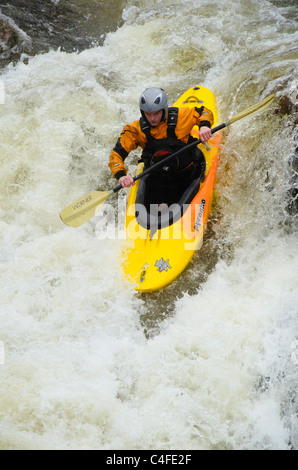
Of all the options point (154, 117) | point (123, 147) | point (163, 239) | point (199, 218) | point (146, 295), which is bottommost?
point (146, 295)

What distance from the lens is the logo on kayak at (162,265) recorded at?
3.56 meters

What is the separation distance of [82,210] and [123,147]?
A: 2.29ft

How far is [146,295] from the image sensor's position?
363cm

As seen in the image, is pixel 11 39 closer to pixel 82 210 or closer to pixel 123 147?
pixel 123 147

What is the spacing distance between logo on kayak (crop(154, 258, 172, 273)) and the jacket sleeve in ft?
2.83

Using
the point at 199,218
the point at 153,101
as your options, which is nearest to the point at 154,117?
the point at 153,101

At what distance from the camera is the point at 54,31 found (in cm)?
708

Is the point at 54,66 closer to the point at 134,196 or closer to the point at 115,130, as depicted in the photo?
the point at 115,130

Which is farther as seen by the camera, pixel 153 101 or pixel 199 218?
pixel 199 218

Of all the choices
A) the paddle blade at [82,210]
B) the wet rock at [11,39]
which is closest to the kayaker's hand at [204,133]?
the paddle blade at [82,210]

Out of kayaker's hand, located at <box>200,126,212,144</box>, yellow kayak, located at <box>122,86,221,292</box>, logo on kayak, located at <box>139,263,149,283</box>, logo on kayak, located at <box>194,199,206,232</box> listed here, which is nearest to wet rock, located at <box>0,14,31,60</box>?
yellow kayak, located at <box>122,86,221,292</box>

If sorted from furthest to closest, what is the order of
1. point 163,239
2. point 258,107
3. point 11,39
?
point 11,39 → point 258,107 → point 163,239

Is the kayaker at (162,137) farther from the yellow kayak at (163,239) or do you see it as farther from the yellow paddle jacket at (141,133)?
the yellow kayak at (163,239)

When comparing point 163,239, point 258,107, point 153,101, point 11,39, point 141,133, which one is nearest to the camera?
point 153,101
